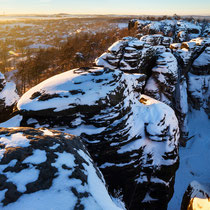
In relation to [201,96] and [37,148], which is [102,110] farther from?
[201,96]

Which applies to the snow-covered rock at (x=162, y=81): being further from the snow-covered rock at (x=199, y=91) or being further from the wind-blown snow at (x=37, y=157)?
the wind-blown snow at (x=37, y=157)

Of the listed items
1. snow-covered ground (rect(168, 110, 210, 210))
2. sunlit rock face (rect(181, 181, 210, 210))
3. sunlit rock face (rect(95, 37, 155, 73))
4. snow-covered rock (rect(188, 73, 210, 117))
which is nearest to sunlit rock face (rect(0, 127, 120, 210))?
sunlit rock face (rect(181, 181, 210, 210))

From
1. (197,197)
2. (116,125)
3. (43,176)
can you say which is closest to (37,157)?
(43,176)

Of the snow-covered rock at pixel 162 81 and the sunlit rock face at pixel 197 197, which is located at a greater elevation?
the snow-covered rock at pixel 162 81

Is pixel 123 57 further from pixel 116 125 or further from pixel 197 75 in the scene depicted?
pixel 197 75

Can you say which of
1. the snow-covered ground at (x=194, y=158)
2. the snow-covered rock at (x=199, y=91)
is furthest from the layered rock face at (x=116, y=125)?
the snow-covered rock at (x=199, y=91)

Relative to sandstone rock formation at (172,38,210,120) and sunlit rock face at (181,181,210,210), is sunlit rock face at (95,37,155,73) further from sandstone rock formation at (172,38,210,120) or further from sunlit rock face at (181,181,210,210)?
sunlit rock face at (181,181,210,210)

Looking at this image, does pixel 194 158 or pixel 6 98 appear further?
pixel 194 158
